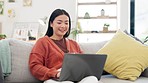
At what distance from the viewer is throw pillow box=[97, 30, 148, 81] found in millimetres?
1787

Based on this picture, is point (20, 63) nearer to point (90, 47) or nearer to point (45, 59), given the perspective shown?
point (45, 59)

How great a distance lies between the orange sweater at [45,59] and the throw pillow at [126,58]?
0.38 metres

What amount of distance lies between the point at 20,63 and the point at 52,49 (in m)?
0.27

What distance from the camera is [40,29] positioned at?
3916 mm

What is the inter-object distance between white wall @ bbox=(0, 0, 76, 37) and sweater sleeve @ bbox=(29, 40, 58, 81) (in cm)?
290

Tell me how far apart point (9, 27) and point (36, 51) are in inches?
120

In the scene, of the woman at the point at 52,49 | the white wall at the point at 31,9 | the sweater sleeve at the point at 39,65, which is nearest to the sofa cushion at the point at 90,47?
the woman at the point at 52,49

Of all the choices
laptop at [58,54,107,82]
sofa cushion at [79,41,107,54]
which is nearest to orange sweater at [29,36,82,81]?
laptop at [58,54,107,82]

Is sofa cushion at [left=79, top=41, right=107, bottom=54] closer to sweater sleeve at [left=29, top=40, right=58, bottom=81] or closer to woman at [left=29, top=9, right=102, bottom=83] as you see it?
woman at [left=29, top=9, right=102, bottom=83]

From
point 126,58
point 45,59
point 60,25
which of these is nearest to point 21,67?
point 45,59

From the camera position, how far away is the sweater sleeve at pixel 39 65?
1.63m

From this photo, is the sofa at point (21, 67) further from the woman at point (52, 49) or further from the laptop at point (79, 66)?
the laptop at point (79, 66)

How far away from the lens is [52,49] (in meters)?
1.79

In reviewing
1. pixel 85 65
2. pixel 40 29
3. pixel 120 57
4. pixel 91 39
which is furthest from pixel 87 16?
pixel 85 65
